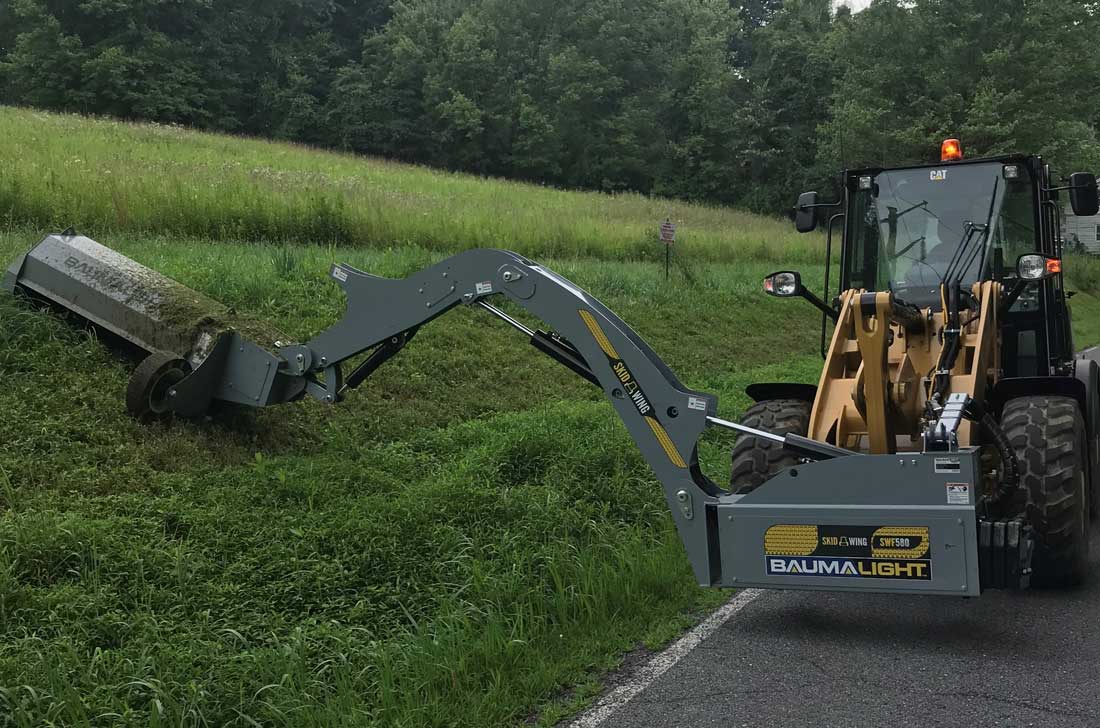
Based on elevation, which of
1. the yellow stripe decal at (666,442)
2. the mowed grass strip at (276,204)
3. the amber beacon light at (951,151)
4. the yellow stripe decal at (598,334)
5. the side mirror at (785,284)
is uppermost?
the mowed grass strip at (276,204)

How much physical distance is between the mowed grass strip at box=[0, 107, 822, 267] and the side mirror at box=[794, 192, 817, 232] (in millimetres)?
7846

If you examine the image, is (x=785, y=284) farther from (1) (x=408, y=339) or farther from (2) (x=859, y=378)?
(1) (x=408, y=339)

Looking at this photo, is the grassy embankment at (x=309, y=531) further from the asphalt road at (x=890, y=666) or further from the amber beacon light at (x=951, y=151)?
the amber beacon light at (x=951, y=151)

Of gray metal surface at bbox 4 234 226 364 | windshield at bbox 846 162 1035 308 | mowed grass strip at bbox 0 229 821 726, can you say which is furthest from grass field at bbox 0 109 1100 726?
windshield at bbox 846 162 1035 308

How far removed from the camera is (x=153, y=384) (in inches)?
268

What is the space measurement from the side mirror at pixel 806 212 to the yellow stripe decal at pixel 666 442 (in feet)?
9.28

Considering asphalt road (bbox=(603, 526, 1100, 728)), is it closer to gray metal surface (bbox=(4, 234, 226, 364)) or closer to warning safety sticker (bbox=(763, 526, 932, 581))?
warning safety sticker (bbox=(763, 526, 932, 581))

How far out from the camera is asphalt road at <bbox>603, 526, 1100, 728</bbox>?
4254 mm

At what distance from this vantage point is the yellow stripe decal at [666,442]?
5.10 metres

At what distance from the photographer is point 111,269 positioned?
7.53 meters

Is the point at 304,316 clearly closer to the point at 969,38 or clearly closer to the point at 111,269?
the point at 111,269

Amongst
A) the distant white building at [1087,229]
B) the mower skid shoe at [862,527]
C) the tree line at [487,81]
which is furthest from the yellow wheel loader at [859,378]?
the distant white building at [1087,229]

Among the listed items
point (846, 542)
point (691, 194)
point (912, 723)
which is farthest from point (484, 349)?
point (691, 194)

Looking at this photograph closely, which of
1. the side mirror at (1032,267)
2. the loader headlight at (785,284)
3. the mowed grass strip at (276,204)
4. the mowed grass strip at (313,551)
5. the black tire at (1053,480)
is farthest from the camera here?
the mowed grass strip at (276,204)
